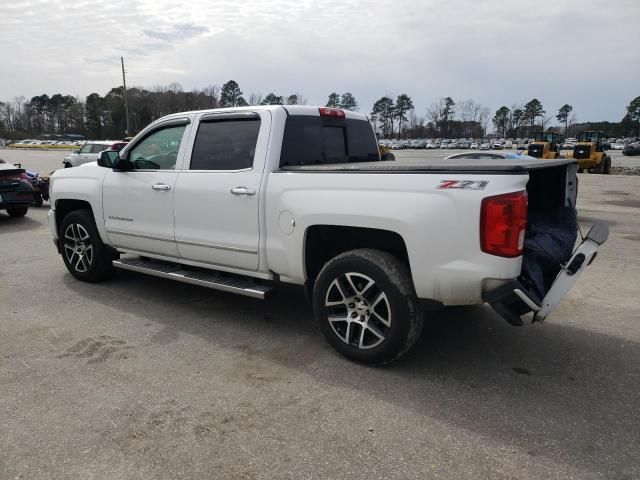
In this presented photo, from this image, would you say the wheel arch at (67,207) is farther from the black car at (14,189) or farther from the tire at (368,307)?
the black car at (14,189)

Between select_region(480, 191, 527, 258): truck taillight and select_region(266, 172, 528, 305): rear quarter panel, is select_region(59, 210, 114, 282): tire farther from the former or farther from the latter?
select_region(480, 191, 527, 258): truck taillight

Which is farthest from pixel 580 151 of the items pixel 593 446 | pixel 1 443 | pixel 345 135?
pixel 1 443

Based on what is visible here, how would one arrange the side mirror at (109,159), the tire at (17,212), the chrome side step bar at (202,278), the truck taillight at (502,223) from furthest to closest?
the tire at (17,212)
the side mirror at (109,159)
the chrome side step bar at (202,278)
the truck taillight at (502,223)

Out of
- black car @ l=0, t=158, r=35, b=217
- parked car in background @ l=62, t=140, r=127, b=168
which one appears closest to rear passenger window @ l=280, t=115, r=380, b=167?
black car @ l=0, t=158, r=35, b=217

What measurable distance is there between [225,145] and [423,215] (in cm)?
210

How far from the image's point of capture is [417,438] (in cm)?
293

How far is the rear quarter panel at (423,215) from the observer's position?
3.20 metres

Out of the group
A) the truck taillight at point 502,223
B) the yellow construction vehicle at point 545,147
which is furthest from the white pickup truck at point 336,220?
the yellow construction vehicle at point 545,147

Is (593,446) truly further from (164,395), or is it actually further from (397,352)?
(164,395)

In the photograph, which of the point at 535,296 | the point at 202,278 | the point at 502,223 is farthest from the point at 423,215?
the point at 202,278

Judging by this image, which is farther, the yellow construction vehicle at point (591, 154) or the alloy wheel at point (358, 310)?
the yellow construction vehicle at point (591, 154)

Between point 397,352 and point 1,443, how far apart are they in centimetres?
251

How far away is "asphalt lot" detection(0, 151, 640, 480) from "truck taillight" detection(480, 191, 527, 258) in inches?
40.5

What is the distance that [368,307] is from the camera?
3.74 metres
